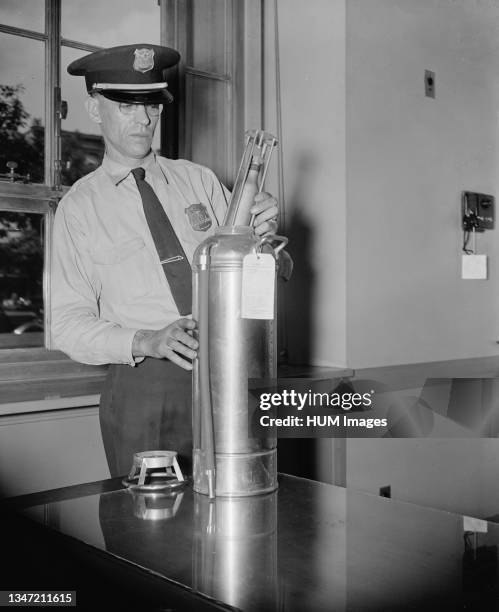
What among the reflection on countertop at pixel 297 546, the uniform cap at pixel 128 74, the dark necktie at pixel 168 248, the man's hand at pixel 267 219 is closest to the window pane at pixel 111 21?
the uniform cap at pixel 128 74

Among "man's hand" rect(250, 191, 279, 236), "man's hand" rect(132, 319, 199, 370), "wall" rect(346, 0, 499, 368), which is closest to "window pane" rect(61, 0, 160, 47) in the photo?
"wall" rect(346, 0, 499, 368)

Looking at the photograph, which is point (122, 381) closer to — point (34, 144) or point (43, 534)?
point (43, 534)

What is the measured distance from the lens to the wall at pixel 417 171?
9.96 feet

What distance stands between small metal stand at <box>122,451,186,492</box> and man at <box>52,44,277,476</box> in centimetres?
51

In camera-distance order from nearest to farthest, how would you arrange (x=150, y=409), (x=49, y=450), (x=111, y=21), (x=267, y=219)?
(x=267, y=219) → (x=150, y=409) → (x=49, y=450) → (x=111, y=21)

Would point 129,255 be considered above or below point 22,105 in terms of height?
below

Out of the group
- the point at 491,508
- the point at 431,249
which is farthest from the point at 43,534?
the point at 491,508

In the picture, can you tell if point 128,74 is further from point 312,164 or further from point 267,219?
point 312,164

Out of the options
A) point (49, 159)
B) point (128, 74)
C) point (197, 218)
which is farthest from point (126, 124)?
point (49, 159)

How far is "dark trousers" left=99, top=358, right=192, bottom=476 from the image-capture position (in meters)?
1.92

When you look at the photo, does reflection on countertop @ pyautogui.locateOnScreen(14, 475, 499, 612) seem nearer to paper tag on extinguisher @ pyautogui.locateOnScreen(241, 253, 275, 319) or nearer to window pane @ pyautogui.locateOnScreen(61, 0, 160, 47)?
paper tag on extinguisher @ pyautogui.locateOnScreen(241, 253, 275, 319)

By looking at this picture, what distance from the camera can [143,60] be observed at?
2.05 meters

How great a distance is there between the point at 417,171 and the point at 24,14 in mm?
1750

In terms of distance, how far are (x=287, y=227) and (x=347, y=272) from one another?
1.23ft
